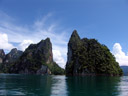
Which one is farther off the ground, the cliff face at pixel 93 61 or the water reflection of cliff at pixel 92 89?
the cliff face at pixel 93 61

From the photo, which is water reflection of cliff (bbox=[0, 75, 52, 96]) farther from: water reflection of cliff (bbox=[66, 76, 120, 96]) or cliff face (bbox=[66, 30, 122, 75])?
cliff face (bbox=[66, 30, 122, 75])

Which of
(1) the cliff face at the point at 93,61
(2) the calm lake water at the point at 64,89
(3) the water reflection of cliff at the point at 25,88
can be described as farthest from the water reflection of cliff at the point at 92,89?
(1) the cliff face at the point at 93,61

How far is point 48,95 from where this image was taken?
29.0 metres

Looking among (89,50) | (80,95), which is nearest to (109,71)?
(89,50)

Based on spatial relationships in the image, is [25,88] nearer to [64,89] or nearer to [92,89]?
[64,89]

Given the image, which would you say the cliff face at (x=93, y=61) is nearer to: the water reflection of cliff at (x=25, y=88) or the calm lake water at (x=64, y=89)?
the calm lake water at (x=64, y=89)

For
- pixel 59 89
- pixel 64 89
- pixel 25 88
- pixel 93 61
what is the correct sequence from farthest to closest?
pixel 93 61
pixel 25 88
pixel 59 89
pixel 64 89

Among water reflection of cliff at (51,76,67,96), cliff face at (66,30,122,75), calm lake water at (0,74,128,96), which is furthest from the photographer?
cliff face at (66,30,122,75)

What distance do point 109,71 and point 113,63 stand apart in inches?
830

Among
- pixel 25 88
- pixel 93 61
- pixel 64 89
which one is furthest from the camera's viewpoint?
pixel 93 61

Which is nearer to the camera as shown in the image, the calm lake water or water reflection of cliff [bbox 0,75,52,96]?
water reflection of cliff [bbox 0,75,52,96]

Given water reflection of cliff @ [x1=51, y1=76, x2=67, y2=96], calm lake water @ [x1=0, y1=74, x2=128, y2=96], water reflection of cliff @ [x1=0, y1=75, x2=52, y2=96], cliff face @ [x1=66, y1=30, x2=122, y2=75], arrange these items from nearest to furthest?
water reflection of cliff @ [x1=0, y1=75, x2=52, y2=96] < calm lake water @ [x1=0, y1=74, x2=128, y2=96] < water reflection of cliff @ [x1=51, y1=76, x2=67, y2=96] < cliff face @ [x1=66, y1=30, x2=122, y2=75]

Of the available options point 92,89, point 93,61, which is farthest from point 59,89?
point 93,61

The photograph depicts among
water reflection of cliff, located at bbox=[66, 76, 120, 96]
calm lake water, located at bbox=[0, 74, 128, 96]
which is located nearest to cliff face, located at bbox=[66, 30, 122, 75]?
calm lake water, located at bbox=[0, 74, 128, 96]
